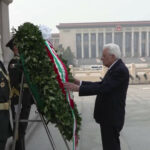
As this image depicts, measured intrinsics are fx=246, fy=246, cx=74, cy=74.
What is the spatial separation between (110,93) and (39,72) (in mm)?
723

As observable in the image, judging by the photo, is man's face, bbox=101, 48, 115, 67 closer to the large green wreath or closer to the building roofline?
the large green wreath

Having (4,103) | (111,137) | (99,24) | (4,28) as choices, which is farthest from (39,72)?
(99,24)

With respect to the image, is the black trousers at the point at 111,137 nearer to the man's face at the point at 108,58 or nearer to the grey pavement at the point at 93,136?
the man's face at the point at 108,58

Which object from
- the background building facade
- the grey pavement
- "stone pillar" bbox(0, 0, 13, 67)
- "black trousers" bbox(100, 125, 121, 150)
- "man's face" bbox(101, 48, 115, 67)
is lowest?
the grey pavement

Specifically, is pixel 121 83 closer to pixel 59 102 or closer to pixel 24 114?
pixel 59 102

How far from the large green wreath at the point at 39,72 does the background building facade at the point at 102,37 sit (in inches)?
3026

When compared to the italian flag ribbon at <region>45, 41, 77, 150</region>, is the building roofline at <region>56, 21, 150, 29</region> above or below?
above

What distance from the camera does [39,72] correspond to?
85.4 inches

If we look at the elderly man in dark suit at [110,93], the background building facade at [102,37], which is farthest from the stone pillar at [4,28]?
the background building facade at [102,37]

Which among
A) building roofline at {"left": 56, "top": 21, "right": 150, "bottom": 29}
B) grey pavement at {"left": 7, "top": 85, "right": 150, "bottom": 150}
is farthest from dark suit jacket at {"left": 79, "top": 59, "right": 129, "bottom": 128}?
building roofline at {"left": 56, "top": 21, "right": 150, "bottom": 29}

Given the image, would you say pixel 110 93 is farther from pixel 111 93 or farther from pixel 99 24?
pixel 99 24

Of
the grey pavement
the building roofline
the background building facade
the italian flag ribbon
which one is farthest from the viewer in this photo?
the background building facade

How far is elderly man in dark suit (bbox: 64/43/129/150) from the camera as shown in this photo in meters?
2.33

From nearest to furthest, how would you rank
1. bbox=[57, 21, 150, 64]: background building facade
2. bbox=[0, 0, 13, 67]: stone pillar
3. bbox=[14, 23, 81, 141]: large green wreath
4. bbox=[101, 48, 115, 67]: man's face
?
bbox=[14, 23, 81, 141]: large green wreath, bbox=[101, 48, 115, 67]: man's face, bbox=[0, 0, 13, 67]: stone pillar, bbox=[57, 21, 150, 64]: background building facade
